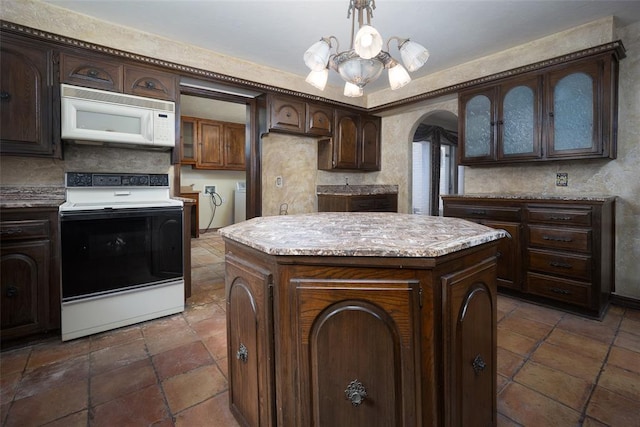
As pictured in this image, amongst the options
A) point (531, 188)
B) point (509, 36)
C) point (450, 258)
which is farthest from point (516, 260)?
point (450, 258)

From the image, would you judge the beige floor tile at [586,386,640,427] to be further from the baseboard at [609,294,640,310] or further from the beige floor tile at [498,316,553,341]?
the baseboard at [609,294,640,310]

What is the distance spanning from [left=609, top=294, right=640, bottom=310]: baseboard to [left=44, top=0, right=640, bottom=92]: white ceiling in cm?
239

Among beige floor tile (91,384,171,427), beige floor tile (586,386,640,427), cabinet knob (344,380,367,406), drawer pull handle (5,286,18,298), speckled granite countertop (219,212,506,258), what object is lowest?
beige floor tile (91,384,171,427)

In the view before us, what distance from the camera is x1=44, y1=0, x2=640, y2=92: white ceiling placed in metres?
2.36

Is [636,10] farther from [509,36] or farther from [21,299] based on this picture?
[21,299]

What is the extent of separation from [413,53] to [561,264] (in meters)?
2.17

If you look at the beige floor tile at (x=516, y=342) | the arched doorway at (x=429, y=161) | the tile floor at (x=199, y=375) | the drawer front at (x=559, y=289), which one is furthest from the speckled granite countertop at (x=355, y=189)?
the beige floor tile at (x=516, y=342)

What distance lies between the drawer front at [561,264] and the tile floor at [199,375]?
1.17 feet

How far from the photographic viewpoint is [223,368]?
1.78 meters

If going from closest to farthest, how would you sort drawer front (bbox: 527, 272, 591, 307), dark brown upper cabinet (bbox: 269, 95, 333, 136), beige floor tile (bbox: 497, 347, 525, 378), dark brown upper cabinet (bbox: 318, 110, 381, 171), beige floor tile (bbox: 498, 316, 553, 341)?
beige floor tile (bbox: 497, 347, 525, 378) → beige floor tile (bbox: 498, 316, 553, 341) → drawer front (bbox: 527, 272, 591, 307) → dark brown upper cabinet (bbox: 269, 95, 333, 136) → dark brown upper cabinet (bbox: 318, 110, 381, 171)

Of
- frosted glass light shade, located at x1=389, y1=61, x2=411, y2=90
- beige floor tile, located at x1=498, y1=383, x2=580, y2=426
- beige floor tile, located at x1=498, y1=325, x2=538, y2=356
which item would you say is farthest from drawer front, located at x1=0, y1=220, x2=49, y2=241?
beige floor tile, located at x1=498, y1=325, x2=538, y2=356

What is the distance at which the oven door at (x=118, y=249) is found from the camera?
80.4 inches

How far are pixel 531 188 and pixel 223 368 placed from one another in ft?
10.9

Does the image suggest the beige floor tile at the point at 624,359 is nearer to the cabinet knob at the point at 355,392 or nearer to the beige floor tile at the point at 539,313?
the beige floor tile at the point at 539,313
